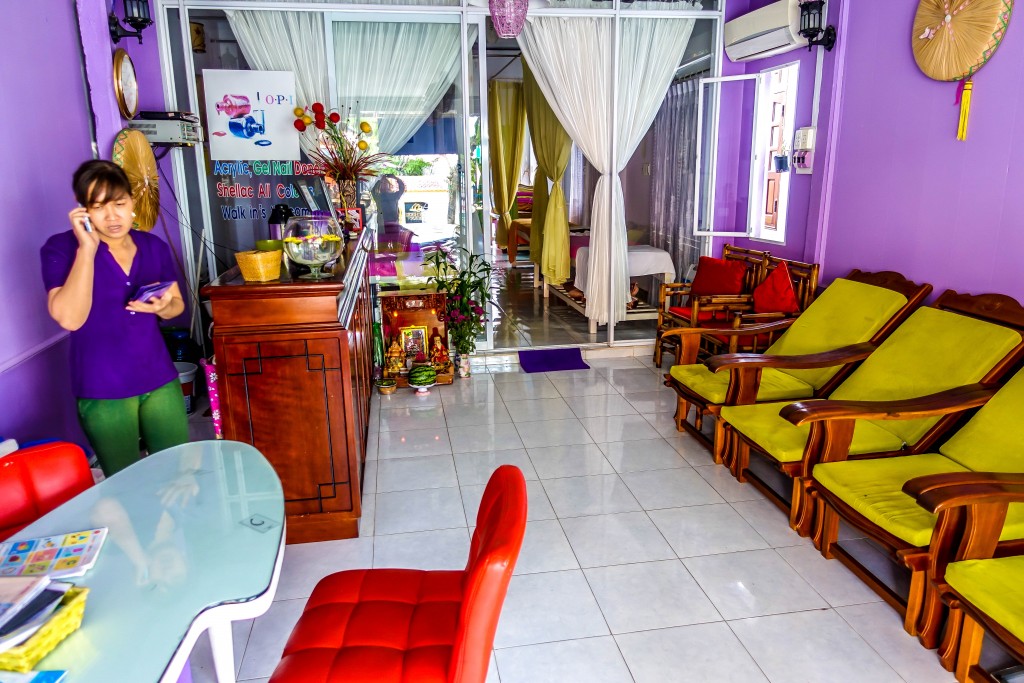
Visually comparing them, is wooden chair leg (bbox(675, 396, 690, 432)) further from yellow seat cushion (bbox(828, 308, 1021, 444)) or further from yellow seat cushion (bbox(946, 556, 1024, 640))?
yellow seat cushion (bbox(946, 556, 1024, 640))

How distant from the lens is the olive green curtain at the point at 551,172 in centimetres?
740

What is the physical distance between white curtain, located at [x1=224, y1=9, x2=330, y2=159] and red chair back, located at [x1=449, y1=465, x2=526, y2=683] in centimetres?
A: 431

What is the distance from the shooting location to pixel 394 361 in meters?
5.07

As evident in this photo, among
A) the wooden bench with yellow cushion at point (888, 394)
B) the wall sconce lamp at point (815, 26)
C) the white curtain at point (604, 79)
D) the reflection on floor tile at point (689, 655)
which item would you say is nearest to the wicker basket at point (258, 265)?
the reflection on floor tile at point (689, 655)

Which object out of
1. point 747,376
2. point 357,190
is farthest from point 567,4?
point 747,376

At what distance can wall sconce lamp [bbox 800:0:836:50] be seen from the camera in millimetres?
4230

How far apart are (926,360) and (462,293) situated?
308 cm

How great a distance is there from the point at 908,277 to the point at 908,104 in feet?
3.00

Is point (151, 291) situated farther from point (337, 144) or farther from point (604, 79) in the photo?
point (604, 79)

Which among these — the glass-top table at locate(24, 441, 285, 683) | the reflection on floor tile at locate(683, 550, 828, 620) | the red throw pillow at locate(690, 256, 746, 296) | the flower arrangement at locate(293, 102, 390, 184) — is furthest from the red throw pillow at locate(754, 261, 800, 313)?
the glass-top table at locate(24, 441, 285, 683)

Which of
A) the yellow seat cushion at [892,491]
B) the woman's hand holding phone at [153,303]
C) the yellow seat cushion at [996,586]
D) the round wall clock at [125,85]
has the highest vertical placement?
the round wall clock at [125,85]

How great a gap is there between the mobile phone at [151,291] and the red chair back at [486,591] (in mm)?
1566

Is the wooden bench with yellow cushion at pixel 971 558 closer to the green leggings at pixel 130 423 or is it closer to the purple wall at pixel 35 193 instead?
the green leggings at pixel 130 423

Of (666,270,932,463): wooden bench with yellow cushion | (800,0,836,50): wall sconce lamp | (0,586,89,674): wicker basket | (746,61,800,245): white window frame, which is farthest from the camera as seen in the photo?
(746,61,800,245): white window frame
